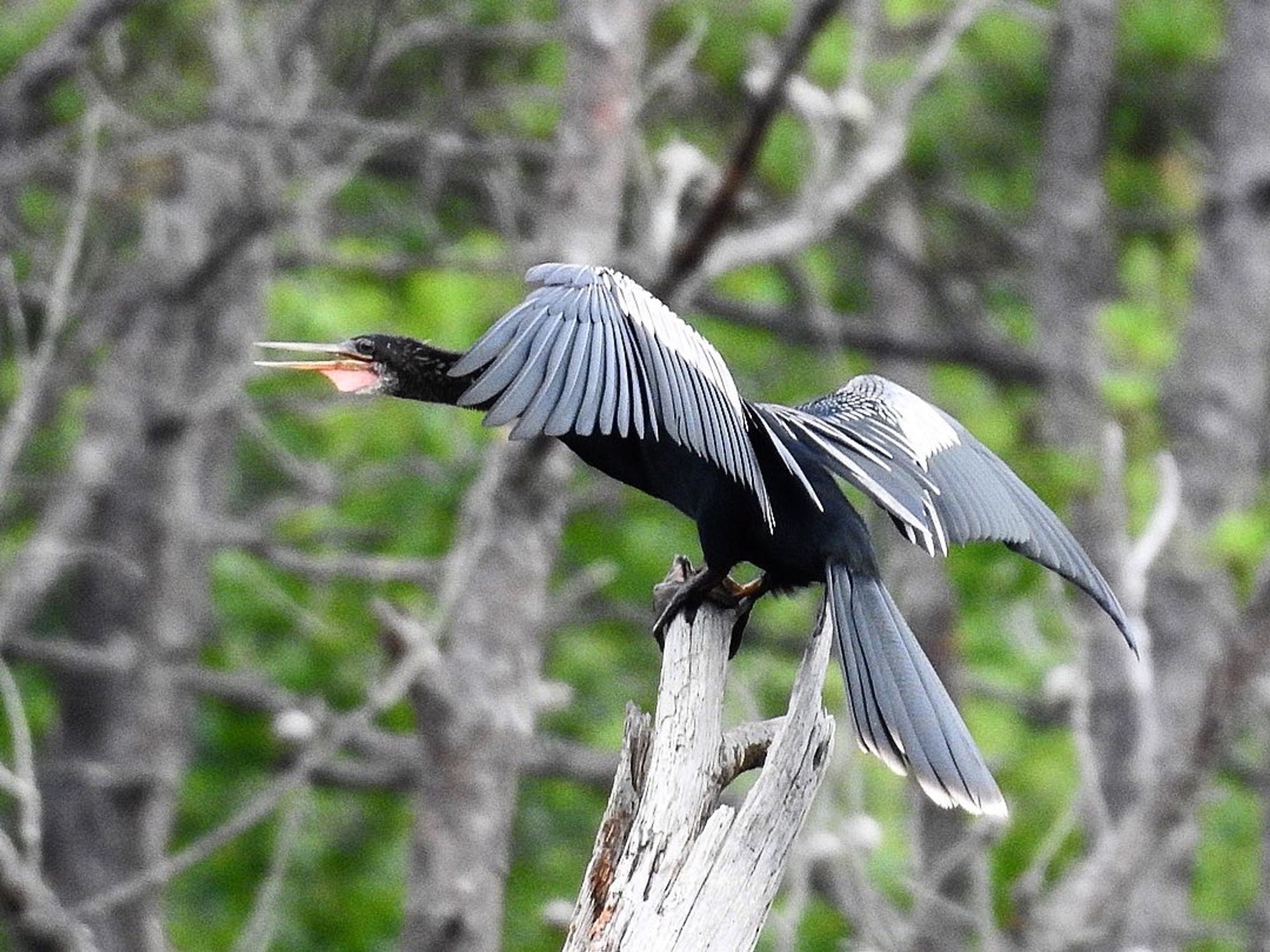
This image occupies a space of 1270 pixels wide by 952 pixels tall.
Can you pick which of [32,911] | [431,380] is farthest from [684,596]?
[32,911]

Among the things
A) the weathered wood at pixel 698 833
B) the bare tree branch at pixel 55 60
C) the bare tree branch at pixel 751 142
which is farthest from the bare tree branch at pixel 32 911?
the bare tree branch at pixel 55 60

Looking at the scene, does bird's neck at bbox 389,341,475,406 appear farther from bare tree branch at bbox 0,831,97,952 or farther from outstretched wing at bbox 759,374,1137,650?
bare tree branch at bbox 0,831,97,952

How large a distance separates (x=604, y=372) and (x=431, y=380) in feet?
3.47

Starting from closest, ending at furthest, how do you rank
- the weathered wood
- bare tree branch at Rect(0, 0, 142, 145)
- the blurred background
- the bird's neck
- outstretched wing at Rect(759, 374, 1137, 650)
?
the weathered wood
outstretched wing at Rect(759, 374, 1137, 650)
the bird's neck
the blurred background
bare tree branch at Rect(0, 0, 142, 145)

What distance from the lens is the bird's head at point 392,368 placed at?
13.5ft

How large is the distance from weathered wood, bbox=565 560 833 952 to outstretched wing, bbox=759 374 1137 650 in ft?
1.32

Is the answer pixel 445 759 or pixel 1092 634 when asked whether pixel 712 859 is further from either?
pixel 1092 634

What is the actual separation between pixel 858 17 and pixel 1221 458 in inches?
120

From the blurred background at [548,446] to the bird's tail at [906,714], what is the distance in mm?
1299

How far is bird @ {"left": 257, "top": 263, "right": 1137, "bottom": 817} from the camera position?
10.3ft

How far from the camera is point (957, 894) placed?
9.91m

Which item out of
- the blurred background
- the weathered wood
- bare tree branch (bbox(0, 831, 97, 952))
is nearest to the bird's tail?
the weathered wood

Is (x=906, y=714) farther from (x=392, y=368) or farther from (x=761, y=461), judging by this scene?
(x=392, y=368)

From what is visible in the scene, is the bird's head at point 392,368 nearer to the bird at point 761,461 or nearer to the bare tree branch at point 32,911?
the bird at point 761,461
